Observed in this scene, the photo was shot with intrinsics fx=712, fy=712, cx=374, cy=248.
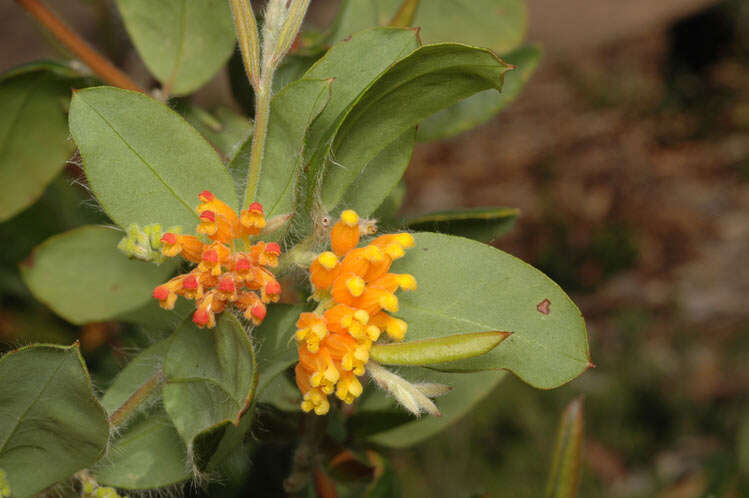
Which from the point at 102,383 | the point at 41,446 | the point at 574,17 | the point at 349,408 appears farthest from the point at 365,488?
the point at 574,17

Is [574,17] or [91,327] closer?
[91,327]

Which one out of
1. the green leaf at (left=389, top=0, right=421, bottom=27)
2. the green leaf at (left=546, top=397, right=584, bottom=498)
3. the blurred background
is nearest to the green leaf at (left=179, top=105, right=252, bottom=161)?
the green leaf at (left=389, top=0, right=421, bottom=27)

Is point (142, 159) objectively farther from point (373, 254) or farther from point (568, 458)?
point (568, 458)

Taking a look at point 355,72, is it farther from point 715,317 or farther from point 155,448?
point 715,317

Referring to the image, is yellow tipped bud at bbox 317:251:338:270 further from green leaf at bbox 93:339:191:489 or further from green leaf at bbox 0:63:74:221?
green leaf at bbox 0:63:74:221

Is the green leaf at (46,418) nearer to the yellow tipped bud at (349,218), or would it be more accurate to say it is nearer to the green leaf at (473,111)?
the yellow tipped bud at (349,218)
